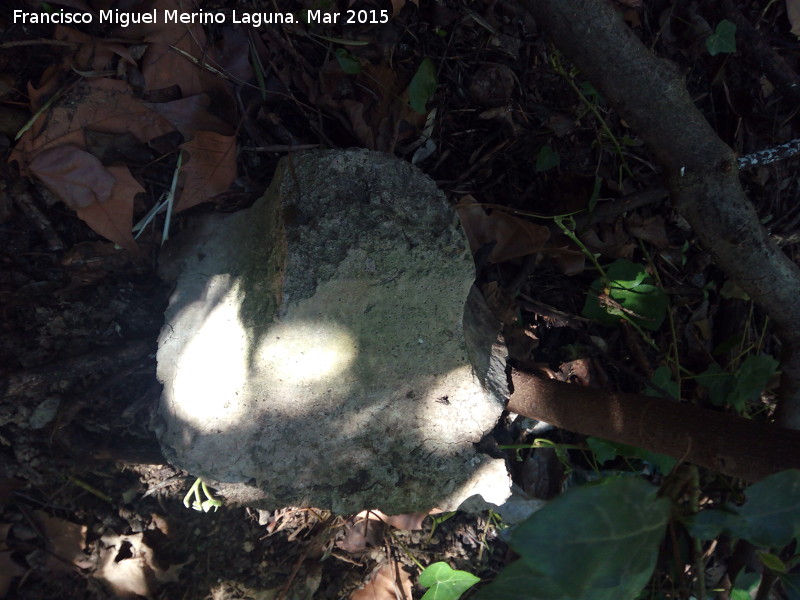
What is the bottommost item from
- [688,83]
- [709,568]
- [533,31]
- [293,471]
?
[709,568]

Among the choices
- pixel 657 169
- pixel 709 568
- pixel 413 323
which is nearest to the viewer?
pixel 413 323

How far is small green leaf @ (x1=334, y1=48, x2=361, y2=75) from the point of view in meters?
1.77

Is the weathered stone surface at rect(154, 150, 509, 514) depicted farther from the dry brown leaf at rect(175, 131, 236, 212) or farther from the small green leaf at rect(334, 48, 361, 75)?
the small green leaf at rect(334, 48, 361, 75)

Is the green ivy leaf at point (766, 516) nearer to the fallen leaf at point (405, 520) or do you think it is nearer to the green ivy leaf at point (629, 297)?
the green ivy leaf at point (629, 297)

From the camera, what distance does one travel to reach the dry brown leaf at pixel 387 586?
2148 mm

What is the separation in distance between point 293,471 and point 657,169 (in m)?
1.72

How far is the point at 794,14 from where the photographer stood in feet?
7.50

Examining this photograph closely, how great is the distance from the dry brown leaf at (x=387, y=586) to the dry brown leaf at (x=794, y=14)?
2.68 m

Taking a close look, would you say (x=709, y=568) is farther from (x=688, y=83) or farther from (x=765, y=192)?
(x=688, y=83)

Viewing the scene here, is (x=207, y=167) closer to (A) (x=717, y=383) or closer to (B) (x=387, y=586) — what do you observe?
(B) (x=387, y=586)

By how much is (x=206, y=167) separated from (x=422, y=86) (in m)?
0.72

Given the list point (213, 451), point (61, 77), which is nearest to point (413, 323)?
point (213, 451)

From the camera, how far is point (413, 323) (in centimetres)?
156

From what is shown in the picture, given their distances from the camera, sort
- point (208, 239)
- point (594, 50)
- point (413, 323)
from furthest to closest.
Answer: point (208, 239) < point (413, 323) < point (594, 50)
